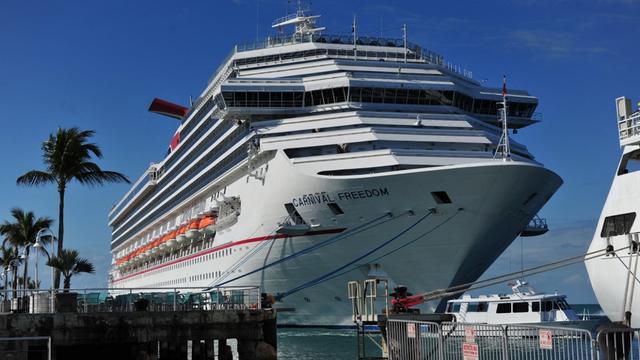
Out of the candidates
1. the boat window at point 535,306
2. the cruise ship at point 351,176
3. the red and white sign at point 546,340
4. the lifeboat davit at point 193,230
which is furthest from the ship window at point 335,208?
the red and white sign at point 546,340

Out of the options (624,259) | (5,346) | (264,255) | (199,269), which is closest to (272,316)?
(5,346)

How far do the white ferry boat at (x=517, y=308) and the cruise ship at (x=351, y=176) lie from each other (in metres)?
1.18

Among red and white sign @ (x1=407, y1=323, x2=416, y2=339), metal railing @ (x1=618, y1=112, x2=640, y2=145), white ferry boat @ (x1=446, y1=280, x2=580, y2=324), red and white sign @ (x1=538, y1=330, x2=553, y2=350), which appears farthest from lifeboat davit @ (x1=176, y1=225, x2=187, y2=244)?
red and white sign @ (x1=538, y1=330, x2=553, y2=350)

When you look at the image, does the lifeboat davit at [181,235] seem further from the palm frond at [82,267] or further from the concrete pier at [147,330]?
the concrete pier at [147,330]

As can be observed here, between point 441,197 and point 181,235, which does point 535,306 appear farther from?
point 181,235

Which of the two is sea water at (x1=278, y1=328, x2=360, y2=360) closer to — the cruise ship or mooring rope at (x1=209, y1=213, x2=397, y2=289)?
the cruise ship

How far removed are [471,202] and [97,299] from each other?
14114mm

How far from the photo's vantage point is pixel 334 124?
120ft

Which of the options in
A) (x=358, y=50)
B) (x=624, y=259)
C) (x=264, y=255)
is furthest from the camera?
(x=358, y=50)

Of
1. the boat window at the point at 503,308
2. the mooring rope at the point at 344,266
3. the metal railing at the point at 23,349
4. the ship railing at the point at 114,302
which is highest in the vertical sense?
the mooring rope at the point at 344,266

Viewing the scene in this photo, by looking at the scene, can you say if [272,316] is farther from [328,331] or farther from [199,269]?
[199,269]

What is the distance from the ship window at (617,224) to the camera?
68.4 ft

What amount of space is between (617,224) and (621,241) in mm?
665

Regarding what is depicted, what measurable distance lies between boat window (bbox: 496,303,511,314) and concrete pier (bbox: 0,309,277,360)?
1362 cm
